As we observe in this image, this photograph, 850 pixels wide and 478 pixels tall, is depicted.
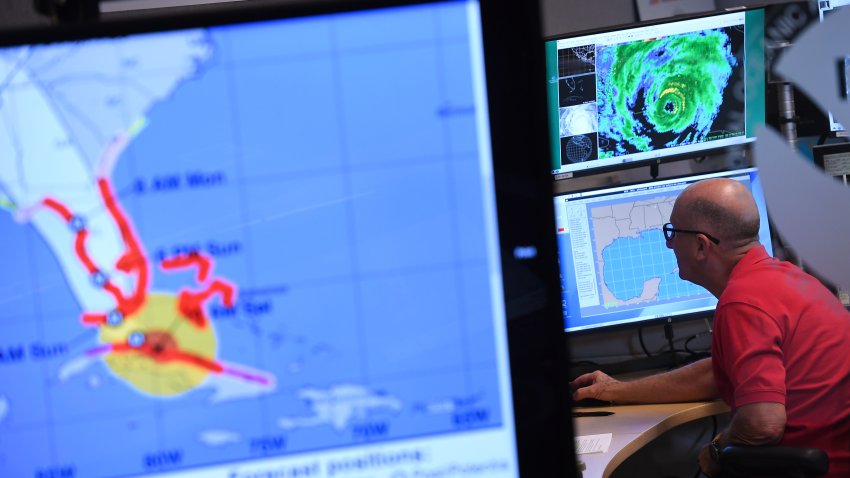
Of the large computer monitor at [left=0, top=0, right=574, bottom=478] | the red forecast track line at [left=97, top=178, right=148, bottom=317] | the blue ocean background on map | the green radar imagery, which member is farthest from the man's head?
the red forecast track line at [left=97, top=178, right=148, bottom=317]

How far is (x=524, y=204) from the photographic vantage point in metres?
0.58

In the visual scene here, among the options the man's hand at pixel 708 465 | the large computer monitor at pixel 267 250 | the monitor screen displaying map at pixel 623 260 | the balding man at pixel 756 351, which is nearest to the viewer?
the large computer monitor at pixel 267 250

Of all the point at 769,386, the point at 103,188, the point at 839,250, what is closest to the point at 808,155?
the point at 839,250

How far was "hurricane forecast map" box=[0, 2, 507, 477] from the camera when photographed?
1.92 ft

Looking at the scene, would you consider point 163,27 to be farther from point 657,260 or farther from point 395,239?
point 657,260

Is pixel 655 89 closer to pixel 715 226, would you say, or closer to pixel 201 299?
pixel 715 226

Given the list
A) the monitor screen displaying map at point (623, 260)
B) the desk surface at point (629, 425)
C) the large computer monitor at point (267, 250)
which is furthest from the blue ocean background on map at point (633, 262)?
the large computer monitor at point (267, 250)

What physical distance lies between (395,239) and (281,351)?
0.12 m

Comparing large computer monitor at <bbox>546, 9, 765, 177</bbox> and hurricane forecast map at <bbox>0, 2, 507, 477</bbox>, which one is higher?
large computer monitor at <bbox>546, 9, 765, 177</bbox>

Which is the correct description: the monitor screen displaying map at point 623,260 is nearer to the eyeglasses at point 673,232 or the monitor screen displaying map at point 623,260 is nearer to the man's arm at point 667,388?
the eyeglasses at point 673,232

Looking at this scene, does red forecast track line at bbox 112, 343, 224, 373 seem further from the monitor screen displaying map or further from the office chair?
the monitor screen displaying map

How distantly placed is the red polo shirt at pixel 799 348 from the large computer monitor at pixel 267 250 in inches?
57.6

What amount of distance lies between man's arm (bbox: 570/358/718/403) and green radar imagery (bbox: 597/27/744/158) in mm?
699

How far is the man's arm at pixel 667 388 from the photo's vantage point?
2.17 metres
